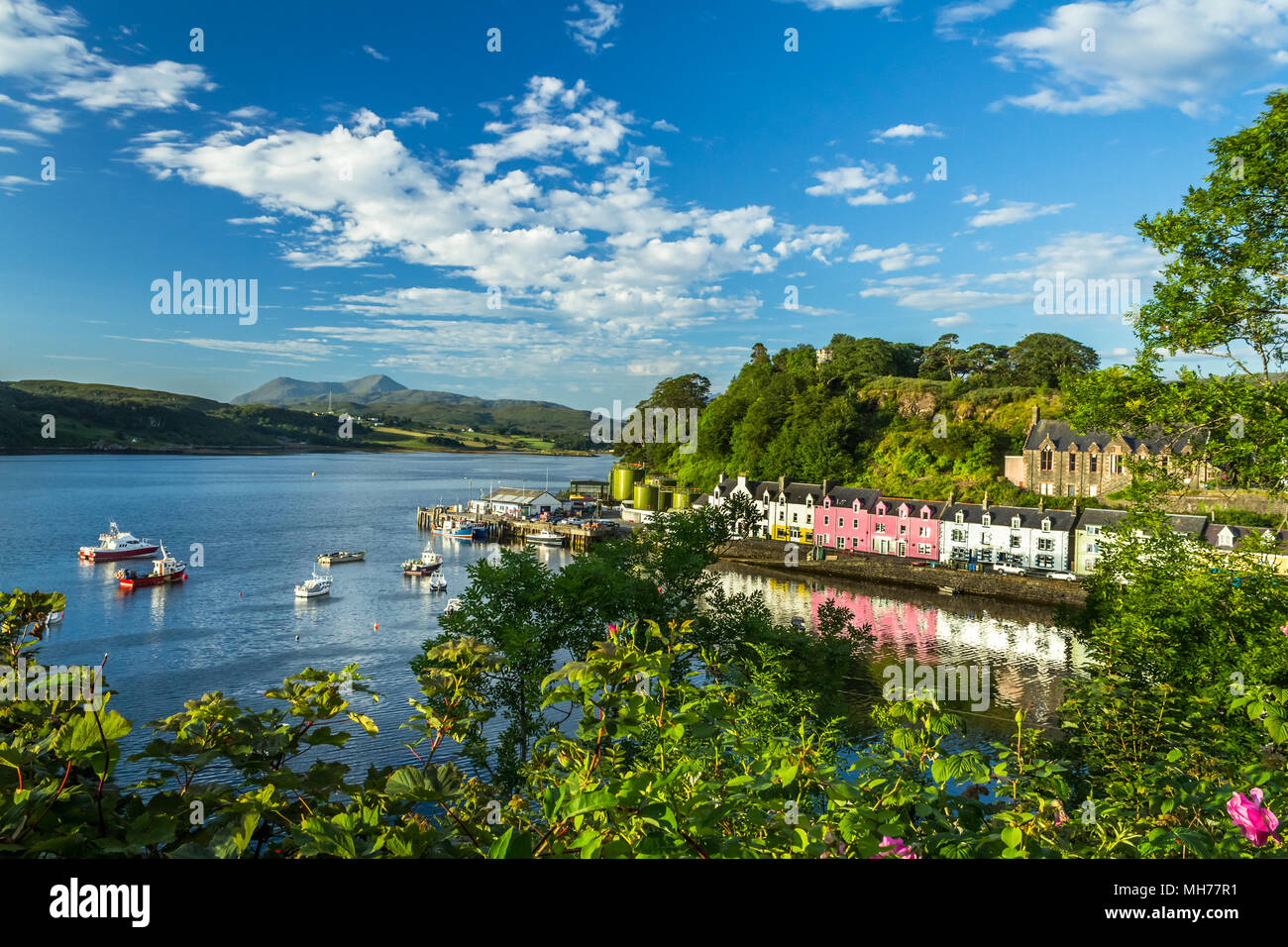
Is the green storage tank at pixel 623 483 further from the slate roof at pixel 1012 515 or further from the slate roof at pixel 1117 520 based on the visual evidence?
the slate roof at pixel 1117 520

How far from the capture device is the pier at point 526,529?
59.7 metres

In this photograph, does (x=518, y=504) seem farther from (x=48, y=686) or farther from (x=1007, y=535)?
(x=48, y=686)

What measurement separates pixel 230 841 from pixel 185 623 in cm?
3677

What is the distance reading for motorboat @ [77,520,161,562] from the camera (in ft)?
149

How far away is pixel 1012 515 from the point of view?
4184 cm

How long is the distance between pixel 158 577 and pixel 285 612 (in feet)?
37.7

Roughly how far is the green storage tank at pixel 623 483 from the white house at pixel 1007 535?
42164mm

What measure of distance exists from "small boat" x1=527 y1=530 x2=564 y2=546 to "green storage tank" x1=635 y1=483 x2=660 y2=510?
1111cm

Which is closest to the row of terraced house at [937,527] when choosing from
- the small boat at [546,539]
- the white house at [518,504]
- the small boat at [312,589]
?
the small boat at [546,539]

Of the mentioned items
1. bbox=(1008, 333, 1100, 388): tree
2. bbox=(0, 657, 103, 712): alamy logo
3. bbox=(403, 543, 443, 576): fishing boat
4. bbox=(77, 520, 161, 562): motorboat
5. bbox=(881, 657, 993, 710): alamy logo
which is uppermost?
bbox=(1008, 333, 1100, 388): tree

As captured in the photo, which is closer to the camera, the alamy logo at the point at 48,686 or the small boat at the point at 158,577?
the alamy logo at the point at 48,686

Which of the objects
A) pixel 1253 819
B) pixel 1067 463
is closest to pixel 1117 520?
pixel 1067 463

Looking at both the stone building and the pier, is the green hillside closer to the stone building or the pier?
the stone building
